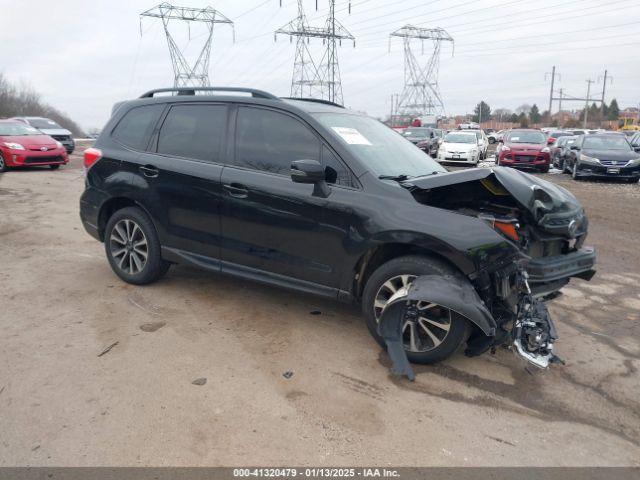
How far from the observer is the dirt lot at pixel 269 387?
2.72 m

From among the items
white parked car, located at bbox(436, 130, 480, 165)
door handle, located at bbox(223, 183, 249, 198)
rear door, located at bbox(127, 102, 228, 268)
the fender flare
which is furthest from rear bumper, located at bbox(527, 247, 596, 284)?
white parked car, located at bbox(436, 130, 480, 165)

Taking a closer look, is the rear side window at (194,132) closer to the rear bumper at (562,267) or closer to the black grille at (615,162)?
the rear bumper at (562,267)

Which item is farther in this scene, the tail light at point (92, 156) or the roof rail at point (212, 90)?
the tail light at point (92, 156)

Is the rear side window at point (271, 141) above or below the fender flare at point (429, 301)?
above

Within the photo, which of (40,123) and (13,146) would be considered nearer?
(13,146)

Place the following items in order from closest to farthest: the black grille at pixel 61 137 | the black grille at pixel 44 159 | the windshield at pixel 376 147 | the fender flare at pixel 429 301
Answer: the fender flare at pixel 429 301 < the windshield at pixel 376 147 < the black grille at pixel 44 159 < the black grille at pixel 61 137

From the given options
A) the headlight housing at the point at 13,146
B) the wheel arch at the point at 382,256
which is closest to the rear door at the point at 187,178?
the wheel arch at the point at 382,256

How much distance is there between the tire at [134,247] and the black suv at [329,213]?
0.05ft

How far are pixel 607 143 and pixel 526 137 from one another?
11.3ft

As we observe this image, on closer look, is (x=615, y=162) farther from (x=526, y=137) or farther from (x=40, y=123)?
(x=40, y=123)

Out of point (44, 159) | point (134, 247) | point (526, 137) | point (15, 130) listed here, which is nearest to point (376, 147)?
point (134, 247)

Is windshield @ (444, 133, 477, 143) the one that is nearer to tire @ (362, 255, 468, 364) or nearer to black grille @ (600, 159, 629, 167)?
black grille @ (600, 159, 629, 167)

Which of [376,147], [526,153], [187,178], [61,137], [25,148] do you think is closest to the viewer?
[376,147]

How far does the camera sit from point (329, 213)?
12.6ft
